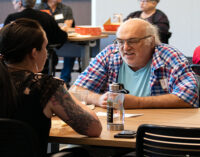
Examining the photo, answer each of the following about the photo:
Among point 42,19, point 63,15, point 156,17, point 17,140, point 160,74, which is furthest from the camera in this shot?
point 63,15

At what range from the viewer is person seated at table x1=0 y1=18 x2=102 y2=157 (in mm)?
1776

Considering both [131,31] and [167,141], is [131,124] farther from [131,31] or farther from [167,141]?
[131,31]

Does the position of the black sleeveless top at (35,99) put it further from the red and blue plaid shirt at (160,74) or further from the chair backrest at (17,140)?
the red and blue plaid shirt at (160,74)

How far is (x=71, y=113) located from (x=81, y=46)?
451cm

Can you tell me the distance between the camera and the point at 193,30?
9.59 m

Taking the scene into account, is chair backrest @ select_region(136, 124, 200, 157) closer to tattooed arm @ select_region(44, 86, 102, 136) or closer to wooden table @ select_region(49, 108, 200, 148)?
wooden table @ select_region(49, 108, 200, 148)

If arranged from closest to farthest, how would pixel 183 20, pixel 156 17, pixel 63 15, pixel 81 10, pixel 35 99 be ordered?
pixel 35 99, pixel 156 17, pixel 63 15, pixel 183 20, pixel 81 10

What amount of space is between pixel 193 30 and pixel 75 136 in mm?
8141

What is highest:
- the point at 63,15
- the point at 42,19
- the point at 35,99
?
the point at 35,99

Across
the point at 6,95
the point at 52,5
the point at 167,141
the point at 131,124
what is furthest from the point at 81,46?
the point at 167,141

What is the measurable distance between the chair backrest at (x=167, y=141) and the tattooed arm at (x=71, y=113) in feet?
0.80

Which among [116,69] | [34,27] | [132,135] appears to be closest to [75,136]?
[132,135]

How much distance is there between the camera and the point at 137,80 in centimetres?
279

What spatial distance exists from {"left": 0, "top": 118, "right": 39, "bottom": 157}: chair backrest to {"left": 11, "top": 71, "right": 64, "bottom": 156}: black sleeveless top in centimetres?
10
